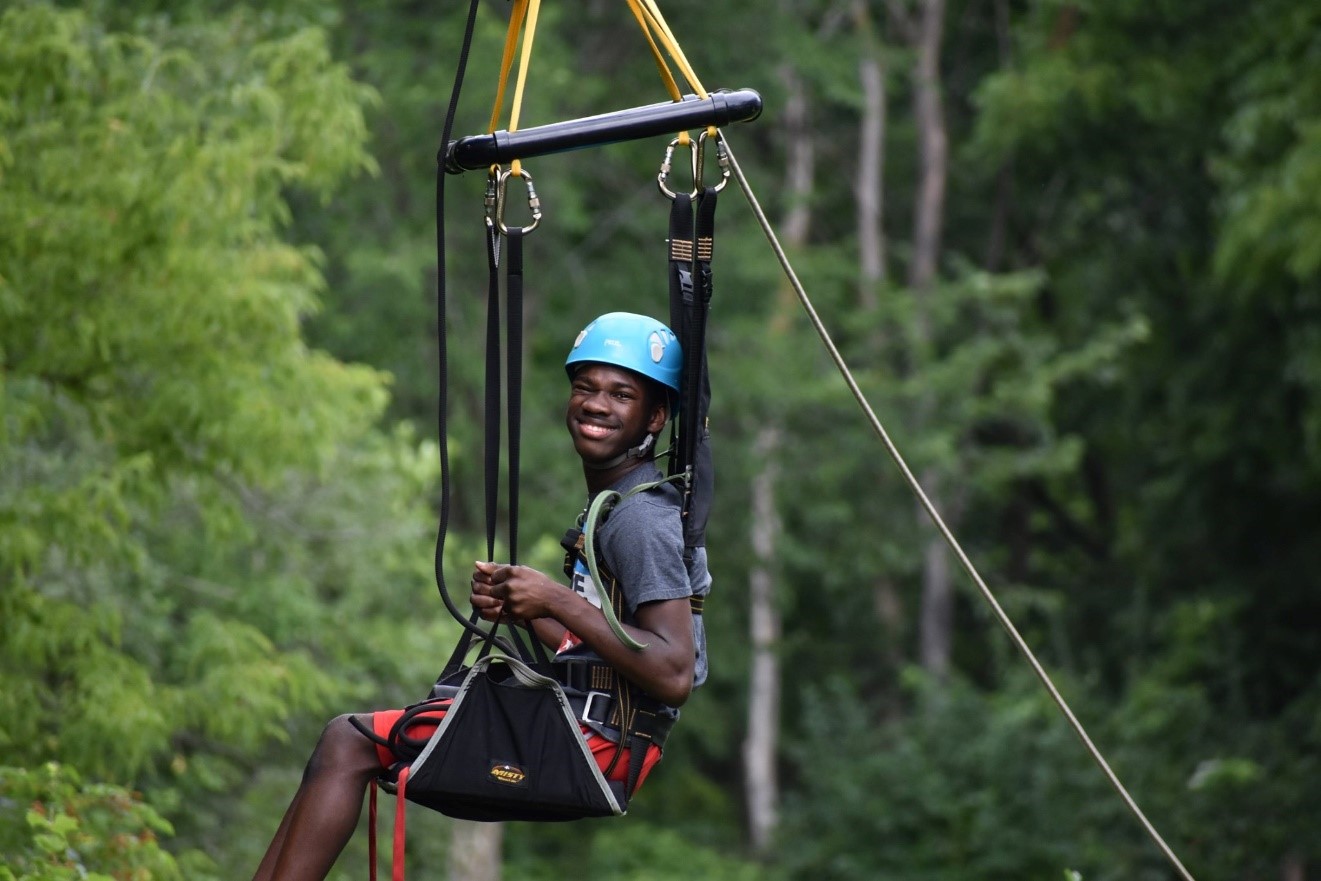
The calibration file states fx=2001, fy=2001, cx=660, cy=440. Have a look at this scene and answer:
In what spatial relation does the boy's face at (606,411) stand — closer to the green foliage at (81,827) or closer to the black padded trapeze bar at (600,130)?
the black padded trapeze bar at (600,130)

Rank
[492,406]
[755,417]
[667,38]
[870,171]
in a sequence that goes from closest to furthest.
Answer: [492,406] < [667,38] < [755,417] < [870,171]

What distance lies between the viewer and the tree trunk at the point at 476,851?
15.6 meters

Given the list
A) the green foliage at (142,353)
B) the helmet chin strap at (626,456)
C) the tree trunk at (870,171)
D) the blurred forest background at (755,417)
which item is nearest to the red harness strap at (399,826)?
the helmet chin strap at (626,456)

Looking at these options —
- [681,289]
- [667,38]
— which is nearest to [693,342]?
[681,289]

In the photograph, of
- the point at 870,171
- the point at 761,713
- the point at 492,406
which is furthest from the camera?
the point at 761,713

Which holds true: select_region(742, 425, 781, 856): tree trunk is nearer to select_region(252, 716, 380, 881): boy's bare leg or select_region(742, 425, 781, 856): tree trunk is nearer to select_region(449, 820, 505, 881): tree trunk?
select_region(449, 820, 505, 881): tree trunk

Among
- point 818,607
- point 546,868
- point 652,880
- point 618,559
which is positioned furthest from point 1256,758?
point 618,559

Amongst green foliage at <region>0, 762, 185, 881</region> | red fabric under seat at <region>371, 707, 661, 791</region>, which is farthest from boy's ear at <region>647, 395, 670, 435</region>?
green foliage at <region>0, 762, 185, 881</region>

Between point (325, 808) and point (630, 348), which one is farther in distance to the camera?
point (630, 348)

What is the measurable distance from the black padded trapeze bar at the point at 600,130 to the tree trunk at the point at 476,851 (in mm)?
10862

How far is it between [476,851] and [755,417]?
5.65m

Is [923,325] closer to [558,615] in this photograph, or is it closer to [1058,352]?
[1058,352]

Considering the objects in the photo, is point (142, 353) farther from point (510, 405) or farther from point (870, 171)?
point (870, 171)

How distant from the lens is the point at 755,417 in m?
20.2
